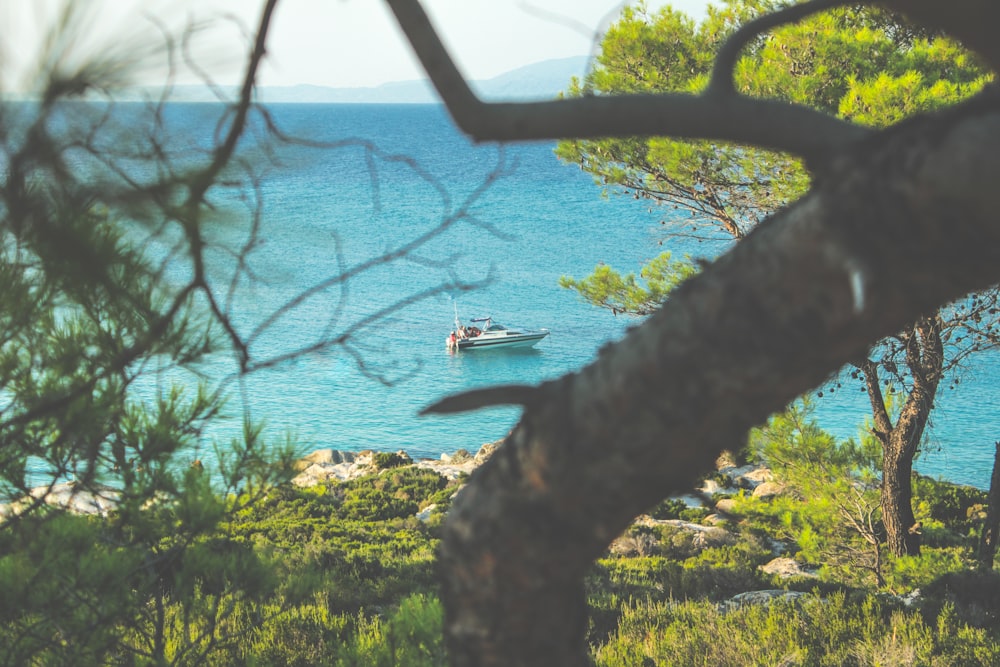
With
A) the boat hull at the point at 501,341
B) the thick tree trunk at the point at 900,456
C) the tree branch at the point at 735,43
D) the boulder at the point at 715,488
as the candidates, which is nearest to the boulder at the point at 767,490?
the boulder at the point at 715,488

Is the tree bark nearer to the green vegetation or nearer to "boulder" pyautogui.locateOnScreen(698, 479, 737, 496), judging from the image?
the green vegetation

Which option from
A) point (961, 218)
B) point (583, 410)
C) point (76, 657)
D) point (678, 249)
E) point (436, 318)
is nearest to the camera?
point (961, 218)

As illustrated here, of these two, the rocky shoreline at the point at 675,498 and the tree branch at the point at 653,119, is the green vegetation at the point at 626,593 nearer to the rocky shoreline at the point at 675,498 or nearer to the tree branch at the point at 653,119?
the rocky shoreline at the point at 675,498

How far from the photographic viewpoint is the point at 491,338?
83.9ft

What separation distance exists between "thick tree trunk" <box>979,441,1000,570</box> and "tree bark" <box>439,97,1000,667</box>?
660cm

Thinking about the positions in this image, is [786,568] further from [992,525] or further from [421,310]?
[421,310]

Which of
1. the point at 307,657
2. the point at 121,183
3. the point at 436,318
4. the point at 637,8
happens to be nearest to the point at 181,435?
the point at 121,183

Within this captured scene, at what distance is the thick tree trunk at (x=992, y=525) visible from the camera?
22.1ft

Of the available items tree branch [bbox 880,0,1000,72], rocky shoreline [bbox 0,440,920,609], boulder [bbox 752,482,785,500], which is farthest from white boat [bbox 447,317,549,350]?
tree branch [bbox 880,0,1000,72]

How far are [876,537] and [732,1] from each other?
4.83m

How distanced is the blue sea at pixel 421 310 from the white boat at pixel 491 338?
0.33 metres

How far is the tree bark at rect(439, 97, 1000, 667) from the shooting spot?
3.02ft

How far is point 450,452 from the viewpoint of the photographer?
66.3 feet

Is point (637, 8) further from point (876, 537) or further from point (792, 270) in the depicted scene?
point (792, 270)
